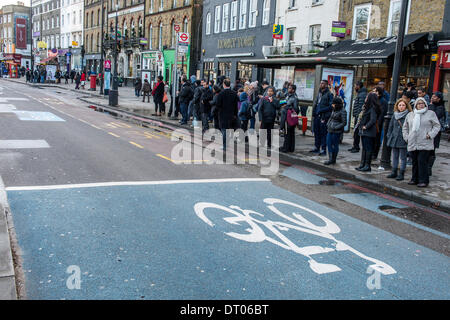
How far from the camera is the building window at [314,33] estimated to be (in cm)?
2439

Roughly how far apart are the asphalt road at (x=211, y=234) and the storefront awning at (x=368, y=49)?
991 centimetres

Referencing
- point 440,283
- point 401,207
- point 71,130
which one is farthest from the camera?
point 71,130

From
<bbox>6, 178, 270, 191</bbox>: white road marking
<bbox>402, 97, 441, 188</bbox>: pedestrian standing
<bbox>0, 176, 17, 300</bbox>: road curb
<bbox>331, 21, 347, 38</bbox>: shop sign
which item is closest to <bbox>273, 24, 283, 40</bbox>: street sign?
<bbox>331, 21, 347, 38</bbox>: shop sign

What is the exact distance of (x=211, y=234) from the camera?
16.7 feet

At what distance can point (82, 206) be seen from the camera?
589 centimetres

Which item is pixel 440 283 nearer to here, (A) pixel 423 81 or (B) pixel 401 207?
(B) pixel 401 207

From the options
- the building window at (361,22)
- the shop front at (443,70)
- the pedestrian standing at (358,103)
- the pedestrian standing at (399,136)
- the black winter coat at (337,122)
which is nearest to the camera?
the pedestrian standing at (399,136)

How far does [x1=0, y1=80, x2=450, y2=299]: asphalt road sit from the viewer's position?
Result: 3.90 meters

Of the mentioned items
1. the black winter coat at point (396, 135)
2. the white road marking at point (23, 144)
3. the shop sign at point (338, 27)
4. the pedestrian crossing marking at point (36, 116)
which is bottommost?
the white road marking at point (23, 144)

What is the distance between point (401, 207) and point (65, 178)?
594cm

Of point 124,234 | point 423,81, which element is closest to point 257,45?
point 423,81

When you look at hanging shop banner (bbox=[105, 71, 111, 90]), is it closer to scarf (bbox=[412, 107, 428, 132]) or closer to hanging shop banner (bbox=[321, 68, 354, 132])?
hanging shop banner (bbox=[321, 68, 354, 132])

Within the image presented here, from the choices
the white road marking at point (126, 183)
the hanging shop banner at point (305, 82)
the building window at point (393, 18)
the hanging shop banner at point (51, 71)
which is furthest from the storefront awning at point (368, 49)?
the hanging shop banner at point (51, 71)

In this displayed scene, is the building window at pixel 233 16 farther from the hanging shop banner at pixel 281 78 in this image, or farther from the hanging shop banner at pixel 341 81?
the hanging shop banner at pixel 341 81
